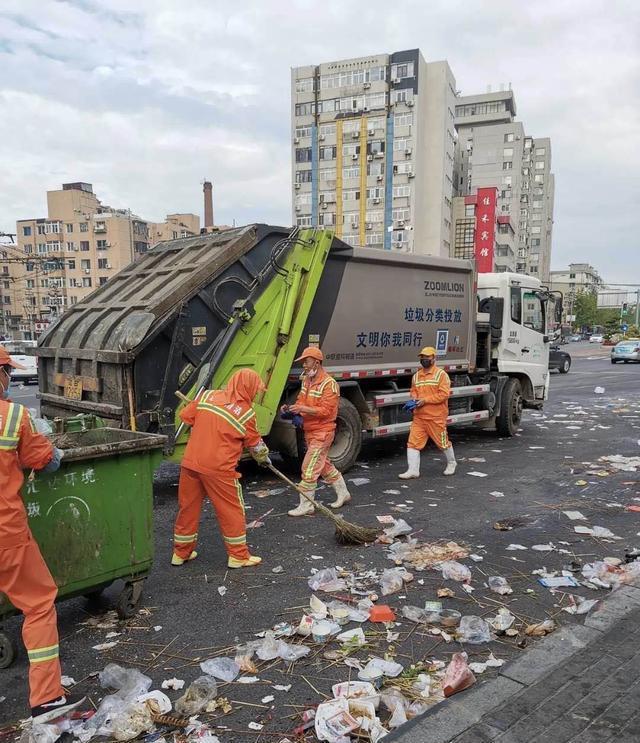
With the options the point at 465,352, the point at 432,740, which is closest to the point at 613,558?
the point at 432,740

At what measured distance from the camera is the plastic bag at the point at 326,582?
363cm

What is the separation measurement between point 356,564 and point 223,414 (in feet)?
4.55

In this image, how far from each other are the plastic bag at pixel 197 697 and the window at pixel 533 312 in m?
7.34

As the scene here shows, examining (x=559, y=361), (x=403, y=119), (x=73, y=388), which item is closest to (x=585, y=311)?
(x=403, y=119)

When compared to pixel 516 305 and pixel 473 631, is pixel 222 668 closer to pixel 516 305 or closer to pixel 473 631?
pixel 473 631

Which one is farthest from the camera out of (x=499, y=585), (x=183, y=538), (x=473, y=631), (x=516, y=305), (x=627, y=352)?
(x=627, y=352)

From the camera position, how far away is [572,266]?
135500 mm

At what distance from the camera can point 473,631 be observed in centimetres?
306

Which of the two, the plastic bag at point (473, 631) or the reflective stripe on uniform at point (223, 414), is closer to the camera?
the plastic bag at point (473, 631)

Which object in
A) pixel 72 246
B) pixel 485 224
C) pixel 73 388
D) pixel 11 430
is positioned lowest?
pixel 73 388

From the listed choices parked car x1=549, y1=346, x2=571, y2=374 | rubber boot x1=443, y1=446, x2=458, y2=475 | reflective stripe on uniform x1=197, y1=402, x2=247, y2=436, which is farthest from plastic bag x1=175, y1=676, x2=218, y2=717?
parked car x1=549, y1=346, x2=571, y2=374

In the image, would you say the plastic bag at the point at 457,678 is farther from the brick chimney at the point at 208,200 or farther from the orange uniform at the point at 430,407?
the brick chimney at the point at 208,200

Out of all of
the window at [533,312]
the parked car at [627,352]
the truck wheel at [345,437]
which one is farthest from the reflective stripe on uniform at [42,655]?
the parked car at [627,352]

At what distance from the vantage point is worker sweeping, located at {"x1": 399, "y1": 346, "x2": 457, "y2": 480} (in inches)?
247
